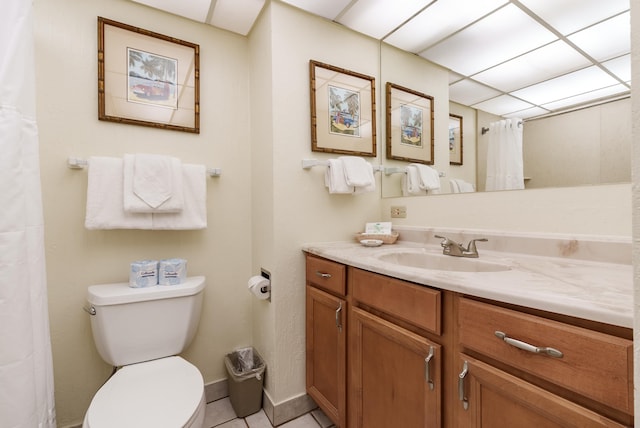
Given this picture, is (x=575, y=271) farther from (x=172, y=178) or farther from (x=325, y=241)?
(x=172, y=178)

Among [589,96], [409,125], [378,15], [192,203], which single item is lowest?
[192,203]

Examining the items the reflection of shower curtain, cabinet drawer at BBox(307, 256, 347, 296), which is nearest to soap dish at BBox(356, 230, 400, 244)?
cabinet drawer at BBox(307, 256, 347, 296)

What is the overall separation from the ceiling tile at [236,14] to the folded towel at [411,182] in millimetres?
1198

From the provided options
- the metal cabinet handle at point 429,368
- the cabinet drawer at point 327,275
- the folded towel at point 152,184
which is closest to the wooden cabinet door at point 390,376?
the metal cabinet handle at point 429,368

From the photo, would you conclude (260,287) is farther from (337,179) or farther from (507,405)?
(507,405)

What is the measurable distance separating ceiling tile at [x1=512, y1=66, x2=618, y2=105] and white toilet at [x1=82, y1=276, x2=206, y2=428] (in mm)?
1675

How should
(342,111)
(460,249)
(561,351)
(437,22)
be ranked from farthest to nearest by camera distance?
(342,111) < (437,22) < (460,249) < (561,351)

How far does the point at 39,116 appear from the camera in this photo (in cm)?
130

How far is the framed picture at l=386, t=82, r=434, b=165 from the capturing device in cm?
164

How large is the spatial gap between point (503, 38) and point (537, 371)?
4.22 ft

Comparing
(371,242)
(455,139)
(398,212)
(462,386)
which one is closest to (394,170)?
(398,212)

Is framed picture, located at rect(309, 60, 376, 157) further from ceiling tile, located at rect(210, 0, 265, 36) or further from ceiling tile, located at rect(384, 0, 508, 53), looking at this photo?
ceiling tile, located at rect(210, 0, 265, 36)

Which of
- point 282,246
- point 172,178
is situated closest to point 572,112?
point 282,246

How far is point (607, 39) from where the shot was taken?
0.97 metres
